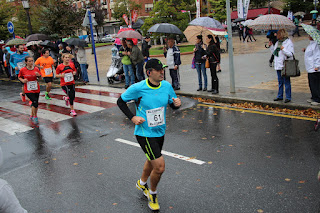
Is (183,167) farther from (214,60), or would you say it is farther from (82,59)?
(82,59)

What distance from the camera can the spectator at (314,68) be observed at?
827cm

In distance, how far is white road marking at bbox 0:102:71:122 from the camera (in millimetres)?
9541

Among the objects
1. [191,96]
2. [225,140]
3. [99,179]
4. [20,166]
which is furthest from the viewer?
[191,96]

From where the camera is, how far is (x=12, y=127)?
891cm

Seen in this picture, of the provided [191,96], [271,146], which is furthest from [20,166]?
[191,96]

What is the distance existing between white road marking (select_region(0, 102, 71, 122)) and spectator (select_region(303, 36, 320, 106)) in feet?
23.0

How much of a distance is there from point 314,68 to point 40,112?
8.46 m

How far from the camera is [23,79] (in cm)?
892

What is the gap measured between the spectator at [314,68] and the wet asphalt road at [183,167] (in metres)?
1.43

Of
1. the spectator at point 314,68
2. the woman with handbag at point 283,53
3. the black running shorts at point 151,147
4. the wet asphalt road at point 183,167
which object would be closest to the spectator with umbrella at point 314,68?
the spectator at point 314,68

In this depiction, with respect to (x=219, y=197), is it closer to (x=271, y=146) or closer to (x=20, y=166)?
(x=271, y=146)

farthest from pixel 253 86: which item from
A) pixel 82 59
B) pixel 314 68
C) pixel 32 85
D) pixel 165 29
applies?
pixel 82 59

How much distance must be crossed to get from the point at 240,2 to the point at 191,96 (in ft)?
53.4

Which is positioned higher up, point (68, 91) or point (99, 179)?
point (68, 91)
